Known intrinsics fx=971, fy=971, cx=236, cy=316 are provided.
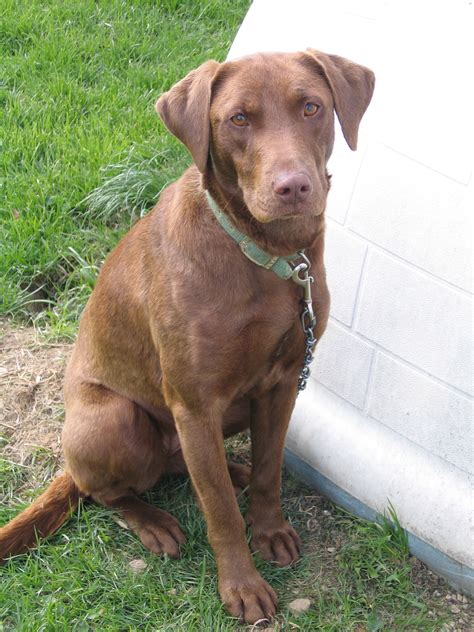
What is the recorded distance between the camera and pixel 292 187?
2.63m

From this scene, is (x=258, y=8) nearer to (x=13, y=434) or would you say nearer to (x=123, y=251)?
(x=123, y=251)

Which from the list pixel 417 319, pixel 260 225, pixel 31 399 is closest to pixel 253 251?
pixel 260 225

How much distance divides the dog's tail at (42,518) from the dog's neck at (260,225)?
1.22 meters

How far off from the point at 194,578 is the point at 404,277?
49.4 inches

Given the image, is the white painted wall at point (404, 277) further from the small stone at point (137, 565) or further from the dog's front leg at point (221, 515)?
the small stone at point (137, 565)

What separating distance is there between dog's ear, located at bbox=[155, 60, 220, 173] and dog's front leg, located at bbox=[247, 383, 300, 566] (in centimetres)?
91

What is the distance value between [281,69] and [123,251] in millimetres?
937

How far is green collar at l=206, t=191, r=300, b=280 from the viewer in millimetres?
2914

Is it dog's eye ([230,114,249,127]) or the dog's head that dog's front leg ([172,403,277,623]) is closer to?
the dog's head

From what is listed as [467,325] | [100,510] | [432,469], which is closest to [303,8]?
[467,325]

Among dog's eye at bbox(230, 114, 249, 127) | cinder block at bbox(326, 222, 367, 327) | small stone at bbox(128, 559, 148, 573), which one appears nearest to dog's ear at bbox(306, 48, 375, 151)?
dog's eye at bbox(230, 114, 249, 127)

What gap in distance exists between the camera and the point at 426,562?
131 inches

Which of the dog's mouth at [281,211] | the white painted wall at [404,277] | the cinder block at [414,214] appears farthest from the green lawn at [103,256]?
the dog's mouth at [281,211]

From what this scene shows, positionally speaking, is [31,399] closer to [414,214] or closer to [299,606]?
[299,606]
